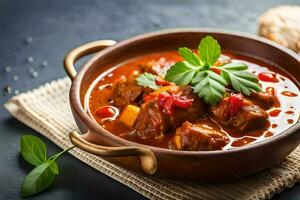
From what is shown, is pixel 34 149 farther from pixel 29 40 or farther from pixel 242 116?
pixel 29 40

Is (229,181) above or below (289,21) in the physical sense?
below

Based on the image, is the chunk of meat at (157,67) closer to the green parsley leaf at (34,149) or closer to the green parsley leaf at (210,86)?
the green parsley leaf at (210,86)

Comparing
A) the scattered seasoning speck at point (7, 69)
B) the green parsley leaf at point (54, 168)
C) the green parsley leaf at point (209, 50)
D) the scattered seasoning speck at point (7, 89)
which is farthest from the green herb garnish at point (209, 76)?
the scattered seasoning speck at point (7, 69)

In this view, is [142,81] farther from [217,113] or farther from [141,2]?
[141,2]

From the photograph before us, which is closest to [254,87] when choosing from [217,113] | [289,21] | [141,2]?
[217,113]

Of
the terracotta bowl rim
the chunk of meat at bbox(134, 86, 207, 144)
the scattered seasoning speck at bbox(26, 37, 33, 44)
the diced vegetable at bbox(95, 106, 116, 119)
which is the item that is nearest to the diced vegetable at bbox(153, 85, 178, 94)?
the chunk of meat at bbox(134, 86, 207, 144)
